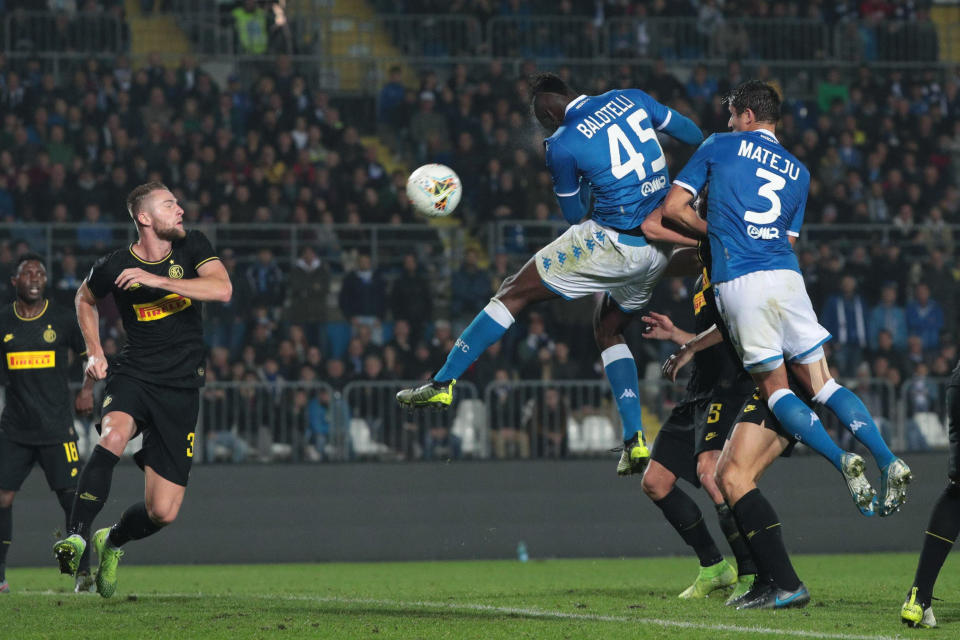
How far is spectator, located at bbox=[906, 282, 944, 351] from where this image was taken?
56.5 feet

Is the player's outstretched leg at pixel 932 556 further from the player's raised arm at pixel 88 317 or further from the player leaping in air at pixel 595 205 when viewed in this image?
the player's raised arm at pixel 88 317

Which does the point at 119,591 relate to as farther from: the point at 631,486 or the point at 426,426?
the point at 631,486

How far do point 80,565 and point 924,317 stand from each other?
11339mm

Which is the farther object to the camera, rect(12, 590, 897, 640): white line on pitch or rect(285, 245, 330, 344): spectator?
rect(285, 245, 330, 344): spectator

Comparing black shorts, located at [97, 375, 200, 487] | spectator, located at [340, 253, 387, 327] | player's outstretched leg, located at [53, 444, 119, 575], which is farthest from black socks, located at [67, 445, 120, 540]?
spectator, located at [340, 253, 387, 327]

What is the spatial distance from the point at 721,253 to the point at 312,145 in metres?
13.0

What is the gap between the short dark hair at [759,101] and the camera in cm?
721

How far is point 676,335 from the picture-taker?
8641 millimetres

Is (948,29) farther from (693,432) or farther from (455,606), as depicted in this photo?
(455,606)

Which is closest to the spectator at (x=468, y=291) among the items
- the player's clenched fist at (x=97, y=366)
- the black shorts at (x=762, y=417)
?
the player's clenched fist at (x=97, y=366)

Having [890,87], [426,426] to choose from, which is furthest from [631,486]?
[890,87]

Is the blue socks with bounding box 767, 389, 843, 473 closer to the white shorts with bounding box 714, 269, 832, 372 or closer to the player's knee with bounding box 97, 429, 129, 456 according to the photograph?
the white shorts with bounding box 714, 269, 832, 372

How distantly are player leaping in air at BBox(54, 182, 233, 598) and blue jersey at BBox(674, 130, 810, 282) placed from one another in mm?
2781

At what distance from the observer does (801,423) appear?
688 cm
